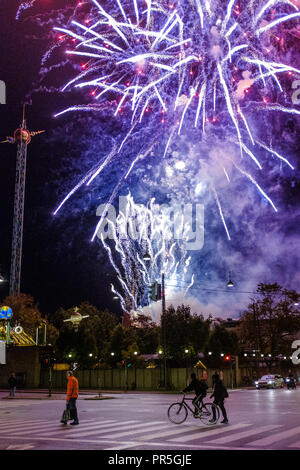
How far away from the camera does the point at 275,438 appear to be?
1221cm

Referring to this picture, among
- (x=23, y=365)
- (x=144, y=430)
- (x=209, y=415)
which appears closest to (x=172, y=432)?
(x=144, y=430)

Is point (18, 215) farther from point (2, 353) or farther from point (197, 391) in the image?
point (197, 391)

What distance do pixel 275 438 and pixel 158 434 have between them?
299 cm

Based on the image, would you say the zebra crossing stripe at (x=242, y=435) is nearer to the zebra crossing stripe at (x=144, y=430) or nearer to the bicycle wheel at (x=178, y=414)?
the zebra crossing stripe at (x=144, y=430)

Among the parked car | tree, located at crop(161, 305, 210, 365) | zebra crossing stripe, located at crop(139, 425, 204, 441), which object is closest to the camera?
zebra crossing stripe, located at crop(139, 425, 204, 441)

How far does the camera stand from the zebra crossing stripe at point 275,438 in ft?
37.4

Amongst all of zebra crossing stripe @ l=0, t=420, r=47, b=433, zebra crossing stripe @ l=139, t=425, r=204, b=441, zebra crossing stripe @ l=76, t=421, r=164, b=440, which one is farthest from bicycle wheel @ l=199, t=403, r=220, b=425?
zebra crossing stripe @ l=0, t=420, r=47, b=433

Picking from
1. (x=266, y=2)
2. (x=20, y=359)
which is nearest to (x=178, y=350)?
(x=20, y=359)

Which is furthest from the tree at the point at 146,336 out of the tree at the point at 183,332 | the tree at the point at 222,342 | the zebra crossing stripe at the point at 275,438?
the zebra crossing stripe at the point at 275,438

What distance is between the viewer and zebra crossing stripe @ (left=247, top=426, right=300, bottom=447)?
11.4m

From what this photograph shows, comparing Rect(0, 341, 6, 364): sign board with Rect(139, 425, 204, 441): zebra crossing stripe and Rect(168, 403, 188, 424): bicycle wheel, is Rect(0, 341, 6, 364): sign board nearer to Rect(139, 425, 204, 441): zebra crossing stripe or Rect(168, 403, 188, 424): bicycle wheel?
Rect(168, 403, 188, 424): bicycle wheel
